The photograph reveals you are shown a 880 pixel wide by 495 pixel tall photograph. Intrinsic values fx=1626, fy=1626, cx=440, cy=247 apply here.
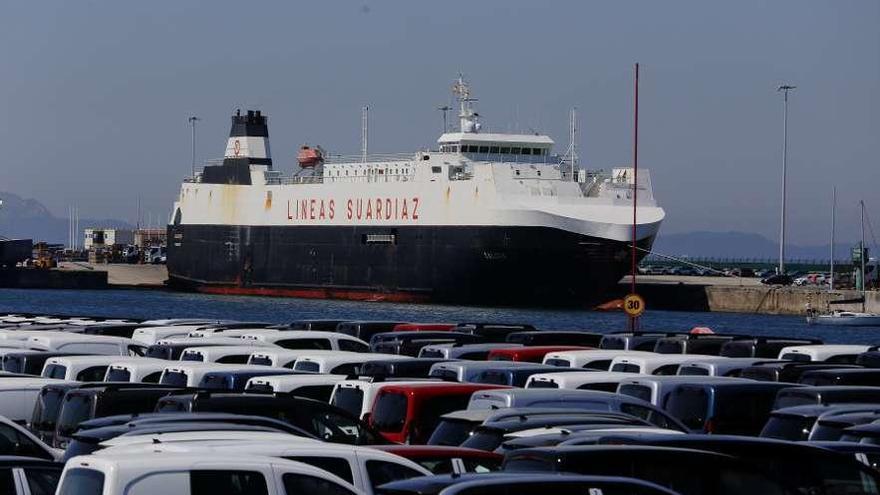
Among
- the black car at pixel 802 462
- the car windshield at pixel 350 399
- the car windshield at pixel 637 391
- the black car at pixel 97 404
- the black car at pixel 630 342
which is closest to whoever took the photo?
the black car at pixel 802 462

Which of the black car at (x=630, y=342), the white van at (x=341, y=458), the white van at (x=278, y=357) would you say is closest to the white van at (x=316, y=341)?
the white van at (x=278, y=357)

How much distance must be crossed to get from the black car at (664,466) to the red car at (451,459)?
0.83 meters

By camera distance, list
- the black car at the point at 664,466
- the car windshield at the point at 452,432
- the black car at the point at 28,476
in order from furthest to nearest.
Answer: the car windshield at the point at 452,432, the black car at the point at 28,476, the black car at the point at 664,466

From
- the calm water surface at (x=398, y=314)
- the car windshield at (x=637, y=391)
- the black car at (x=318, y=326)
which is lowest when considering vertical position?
the calm water surface at (x=398, y=314)

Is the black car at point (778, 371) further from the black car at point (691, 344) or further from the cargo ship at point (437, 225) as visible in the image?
the cargo ship at point (437, 225)

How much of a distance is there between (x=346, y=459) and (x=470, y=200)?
5902 cm

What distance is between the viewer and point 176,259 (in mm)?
91000

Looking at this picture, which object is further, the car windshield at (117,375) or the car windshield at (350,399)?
the car windshield at (117,375)

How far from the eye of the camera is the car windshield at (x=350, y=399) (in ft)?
42.7

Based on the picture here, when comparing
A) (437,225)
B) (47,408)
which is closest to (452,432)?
(47,408)

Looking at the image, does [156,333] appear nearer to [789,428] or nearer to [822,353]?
[822,353]

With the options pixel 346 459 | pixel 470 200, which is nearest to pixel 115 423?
pixel 346 459

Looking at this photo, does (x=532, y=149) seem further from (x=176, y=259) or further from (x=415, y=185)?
(x=176, y=259)

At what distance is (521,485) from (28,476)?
3.18m
